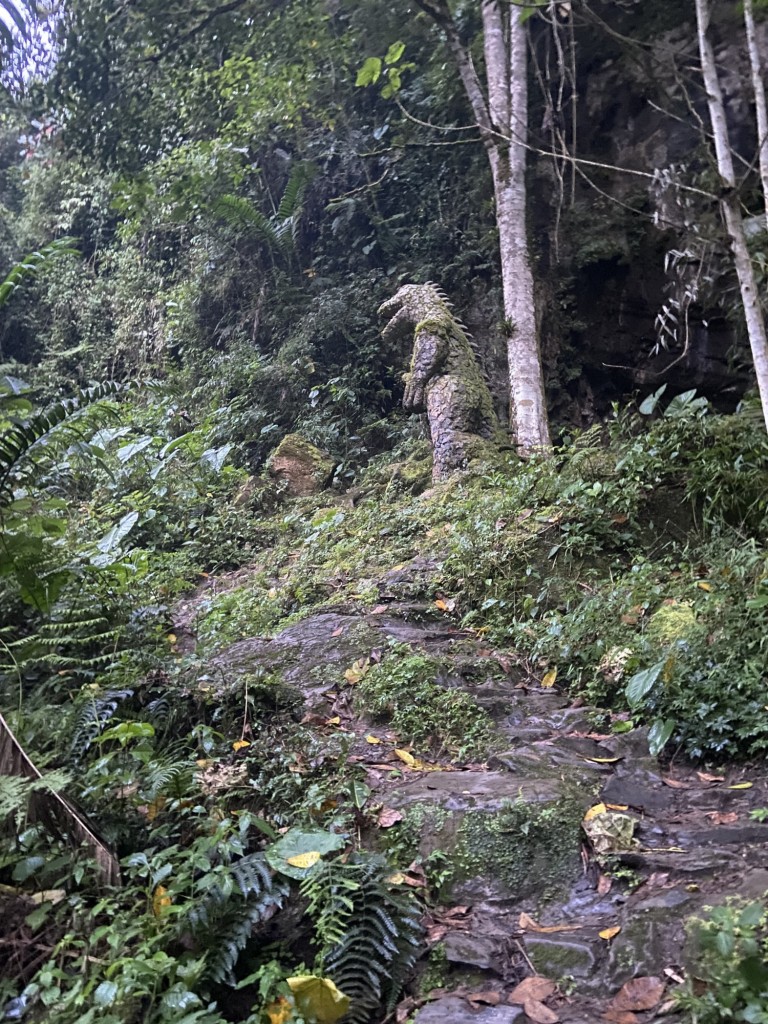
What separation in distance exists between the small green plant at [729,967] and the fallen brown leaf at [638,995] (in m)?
0.12

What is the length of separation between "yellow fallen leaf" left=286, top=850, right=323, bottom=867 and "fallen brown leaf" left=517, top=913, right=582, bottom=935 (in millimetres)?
787

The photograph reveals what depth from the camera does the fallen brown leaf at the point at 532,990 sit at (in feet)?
7.46

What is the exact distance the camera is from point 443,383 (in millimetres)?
8477

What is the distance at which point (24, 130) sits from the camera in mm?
15289

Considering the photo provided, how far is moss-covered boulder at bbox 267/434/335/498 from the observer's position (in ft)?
31.2

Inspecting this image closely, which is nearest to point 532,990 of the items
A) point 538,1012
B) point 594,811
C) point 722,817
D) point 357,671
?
point 538,1012

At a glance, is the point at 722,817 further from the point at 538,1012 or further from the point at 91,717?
the point at 91,717

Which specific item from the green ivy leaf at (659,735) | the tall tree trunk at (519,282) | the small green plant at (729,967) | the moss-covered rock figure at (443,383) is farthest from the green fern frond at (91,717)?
the tall tree trunk at (519,282)

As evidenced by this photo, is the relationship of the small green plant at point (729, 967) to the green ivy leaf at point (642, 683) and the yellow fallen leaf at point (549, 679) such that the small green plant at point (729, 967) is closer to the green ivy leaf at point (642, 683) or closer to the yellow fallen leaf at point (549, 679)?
the green ivy leaf at point (642, 683)

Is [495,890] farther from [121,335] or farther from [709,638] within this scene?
[121,335]

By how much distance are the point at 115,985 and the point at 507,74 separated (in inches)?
420

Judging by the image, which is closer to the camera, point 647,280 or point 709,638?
point 709,638

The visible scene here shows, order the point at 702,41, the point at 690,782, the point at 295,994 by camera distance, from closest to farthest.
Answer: the point at 295,994 → the point at 690,782 → the point at 702,41

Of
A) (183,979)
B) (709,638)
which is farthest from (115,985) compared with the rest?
(709,638)
